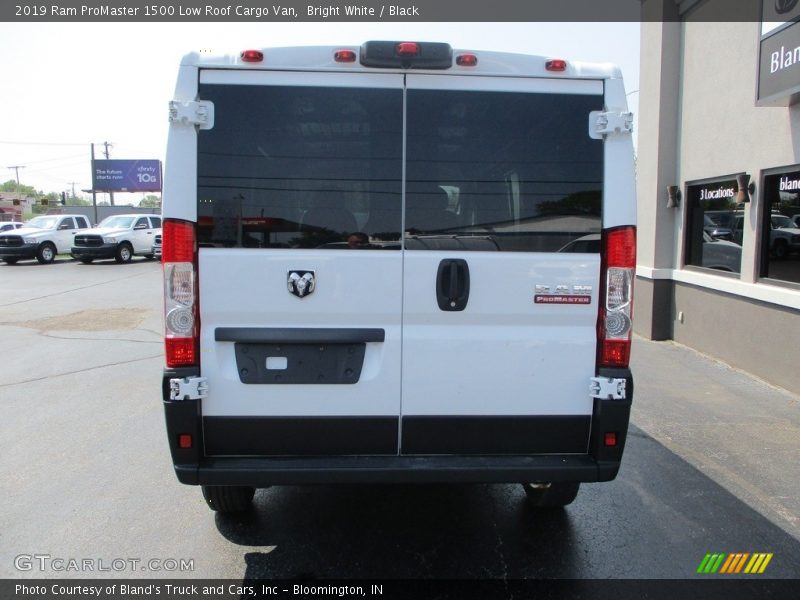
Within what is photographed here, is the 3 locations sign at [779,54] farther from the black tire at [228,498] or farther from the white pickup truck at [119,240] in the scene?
the white pickup truck at [119,240]

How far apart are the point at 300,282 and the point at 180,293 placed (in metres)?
0.55

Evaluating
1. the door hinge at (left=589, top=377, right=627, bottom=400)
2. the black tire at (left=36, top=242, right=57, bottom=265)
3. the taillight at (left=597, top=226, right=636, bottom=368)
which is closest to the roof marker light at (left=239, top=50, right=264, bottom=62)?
the taillight at (left=597, top=226, right=636, bottom=368)

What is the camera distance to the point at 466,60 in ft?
9.61

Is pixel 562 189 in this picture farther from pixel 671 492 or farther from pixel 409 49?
pixel 671 492

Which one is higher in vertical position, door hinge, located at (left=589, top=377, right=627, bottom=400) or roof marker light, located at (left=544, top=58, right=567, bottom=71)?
roof marker light, located at (left=544, top=58, right=567, bottom=71)

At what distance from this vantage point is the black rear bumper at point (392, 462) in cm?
292

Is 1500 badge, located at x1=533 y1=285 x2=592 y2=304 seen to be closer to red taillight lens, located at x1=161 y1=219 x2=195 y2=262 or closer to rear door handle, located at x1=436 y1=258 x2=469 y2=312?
rear door handle, located at x1=436 y1=258 x2=469 y2=312

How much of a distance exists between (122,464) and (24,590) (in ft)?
5.38

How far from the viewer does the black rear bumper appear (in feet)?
9.57

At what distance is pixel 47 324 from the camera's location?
11.1 meters

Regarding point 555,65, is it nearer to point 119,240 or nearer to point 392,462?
point 392,462

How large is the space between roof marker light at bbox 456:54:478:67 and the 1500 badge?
3.61ft

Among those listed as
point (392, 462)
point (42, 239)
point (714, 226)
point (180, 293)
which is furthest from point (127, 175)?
point (392, 462)

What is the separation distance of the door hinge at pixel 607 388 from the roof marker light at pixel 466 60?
1621 mm
